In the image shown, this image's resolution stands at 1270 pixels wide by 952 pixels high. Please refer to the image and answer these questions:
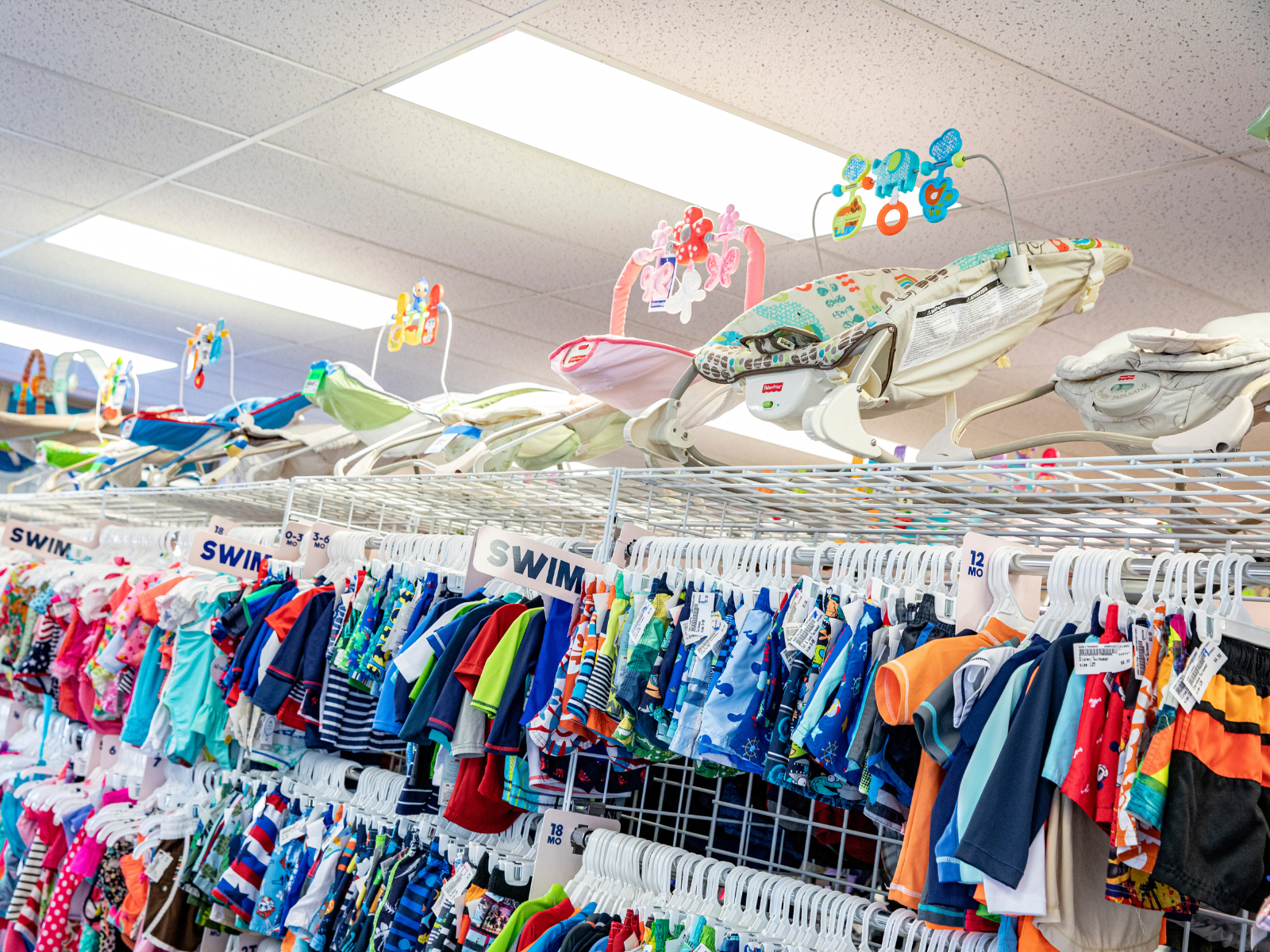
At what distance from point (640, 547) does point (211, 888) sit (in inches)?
75.6

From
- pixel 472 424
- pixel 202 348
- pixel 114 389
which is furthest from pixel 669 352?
pixel 114 389

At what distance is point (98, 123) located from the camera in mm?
4031

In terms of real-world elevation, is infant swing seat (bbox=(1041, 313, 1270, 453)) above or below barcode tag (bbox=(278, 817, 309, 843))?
above

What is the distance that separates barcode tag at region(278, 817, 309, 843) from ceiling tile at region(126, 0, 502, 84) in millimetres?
2303

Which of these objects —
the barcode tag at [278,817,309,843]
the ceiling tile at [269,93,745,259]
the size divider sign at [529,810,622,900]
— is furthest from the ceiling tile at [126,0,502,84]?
the barcode tag at [278,817,309,843]

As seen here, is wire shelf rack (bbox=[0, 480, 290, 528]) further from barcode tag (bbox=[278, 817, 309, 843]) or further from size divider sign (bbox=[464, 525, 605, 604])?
size divider sign (bbox=[464, 525, 605, 604])

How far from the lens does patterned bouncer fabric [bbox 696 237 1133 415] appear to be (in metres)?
2.37

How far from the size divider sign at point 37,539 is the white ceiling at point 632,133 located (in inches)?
57.3

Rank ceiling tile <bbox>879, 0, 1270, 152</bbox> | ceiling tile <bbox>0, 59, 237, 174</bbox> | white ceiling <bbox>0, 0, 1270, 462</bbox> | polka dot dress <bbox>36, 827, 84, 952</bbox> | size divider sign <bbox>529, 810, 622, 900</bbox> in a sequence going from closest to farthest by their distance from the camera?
1. ceiling tile <bbox>879, 0, 1270, 152</bbox>
2. size divider sign <bbox>529, 810, 622, 900</bbox>
3. white ceiling <bbox>0, 0, 1270, 462</bbox>
4. ceiling tile <bbox>0, 59, 237, 174</bbox>
5. polka dot dress <bbox>36, 827, 84, 952</bbox>

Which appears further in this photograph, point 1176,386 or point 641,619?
point 641,619

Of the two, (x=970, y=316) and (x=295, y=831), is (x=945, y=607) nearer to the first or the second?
(x=970, y=316)

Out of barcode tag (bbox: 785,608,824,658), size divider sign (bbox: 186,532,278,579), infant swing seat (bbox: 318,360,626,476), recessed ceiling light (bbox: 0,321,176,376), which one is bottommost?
size divider sign (bbox: 186,532,278,579)

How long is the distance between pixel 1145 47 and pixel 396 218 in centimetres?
291

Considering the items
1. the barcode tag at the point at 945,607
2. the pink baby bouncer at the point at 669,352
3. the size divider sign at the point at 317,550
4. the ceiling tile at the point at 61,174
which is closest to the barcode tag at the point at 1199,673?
the barcode tag at the point at 945,607
